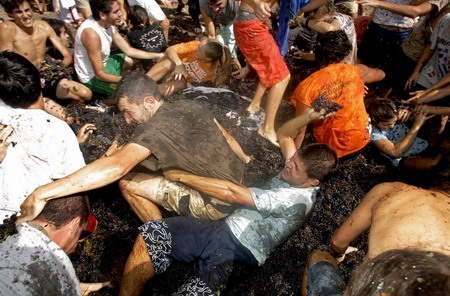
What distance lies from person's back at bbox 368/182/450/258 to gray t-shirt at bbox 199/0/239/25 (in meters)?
4.23

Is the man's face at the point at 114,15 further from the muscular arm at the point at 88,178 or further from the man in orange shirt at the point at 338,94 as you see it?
the man in orange shirt at the point at 338,94

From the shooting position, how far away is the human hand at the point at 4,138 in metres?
2.38

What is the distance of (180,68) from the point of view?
14.4 feet

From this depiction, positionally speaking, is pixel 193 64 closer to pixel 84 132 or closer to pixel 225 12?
pixel 225 12

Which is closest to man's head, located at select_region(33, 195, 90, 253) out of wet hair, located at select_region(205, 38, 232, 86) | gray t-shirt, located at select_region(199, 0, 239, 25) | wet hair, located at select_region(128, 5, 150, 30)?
wet hair, located at select_region(205, 38, 232, 86)

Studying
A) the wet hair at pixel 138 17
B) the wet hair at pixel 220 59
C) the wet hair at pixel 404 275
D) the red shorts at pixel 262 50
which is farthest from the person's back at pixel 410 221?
the wet hair at pixel 138 17

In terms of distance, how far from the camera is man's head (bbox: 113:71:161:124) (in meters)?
2.83

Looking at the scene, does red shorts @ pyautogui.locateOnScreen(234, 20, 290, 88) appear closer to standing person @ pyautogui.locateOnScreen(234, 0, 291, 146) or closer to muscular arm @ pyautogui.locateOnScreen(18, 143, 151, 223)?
standing person @ pyautogui.locateOnScreen(234, 0, 291, 146)

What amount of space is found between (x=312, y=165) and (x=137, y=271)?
1.59 meters

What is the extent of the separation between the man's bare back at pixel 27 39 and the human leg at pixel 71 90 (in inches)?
21.8

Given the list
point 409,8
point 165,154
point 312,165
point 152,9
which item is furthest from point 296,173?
point 152,9

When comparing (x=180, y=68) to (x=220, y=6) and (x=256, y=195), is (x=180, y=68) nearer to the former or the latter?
(x=220, y=6)

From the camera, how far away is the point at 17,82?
257 centimetres

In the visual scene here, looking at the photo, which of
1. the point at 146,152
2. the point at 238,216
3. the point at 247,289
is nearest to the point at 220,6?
the point at 146,152
